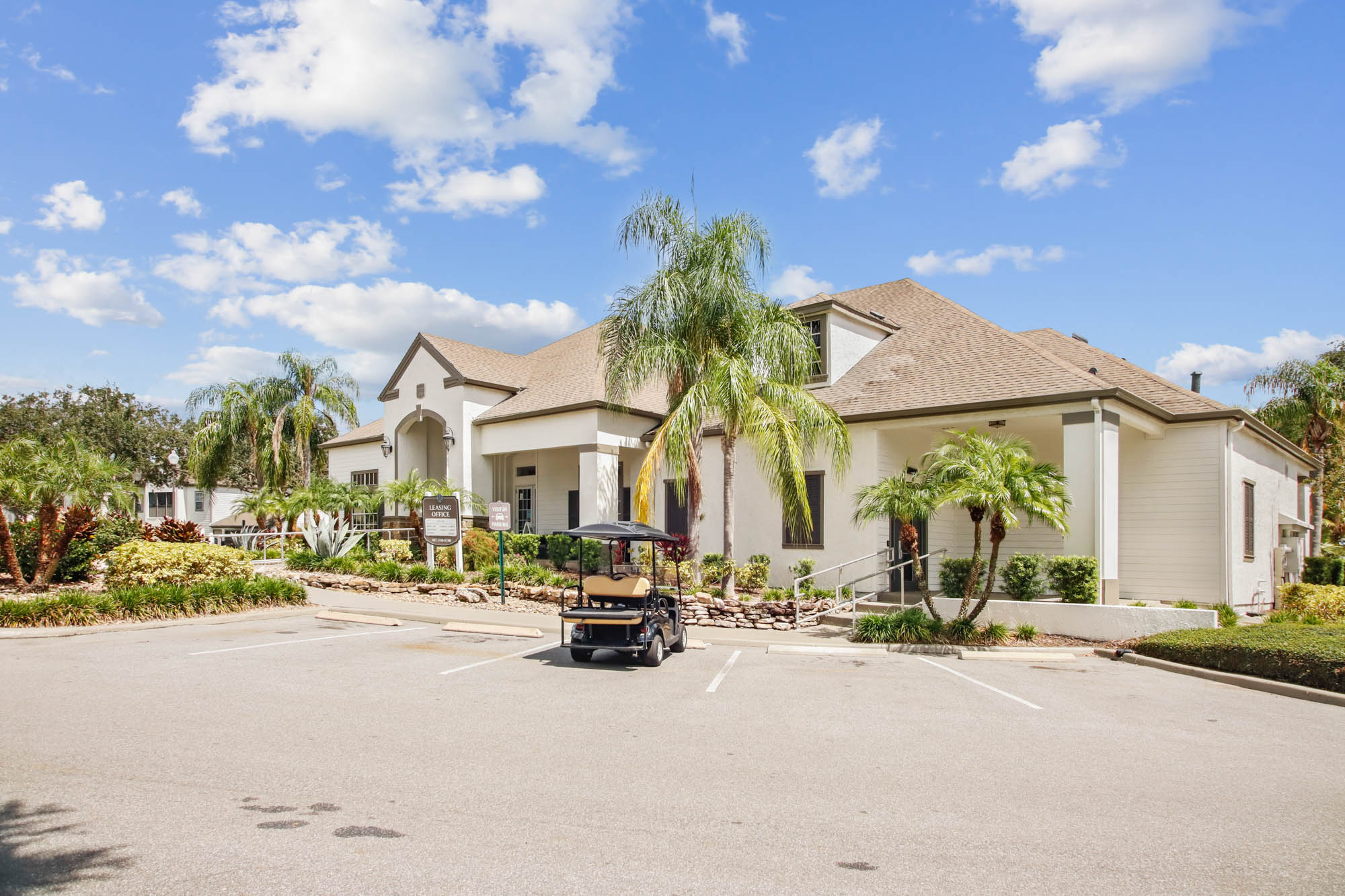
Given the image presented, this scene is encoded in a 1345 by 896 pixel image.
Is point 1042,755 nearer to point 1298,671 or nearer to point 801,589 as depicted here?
point 1298,671

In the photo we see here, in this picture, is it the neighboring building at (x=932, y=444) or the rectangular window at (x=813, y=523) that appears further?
the rectangular window at (x=813, y=523)

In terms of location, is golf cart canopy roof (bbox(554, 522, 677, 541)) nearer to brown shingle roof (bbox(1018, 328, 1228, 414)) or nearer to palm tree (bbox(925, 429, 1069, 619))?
palm tree (bbox(925, 429, 1069, 619))

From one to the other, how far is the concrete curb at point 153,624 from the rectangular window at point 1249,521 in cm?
2109

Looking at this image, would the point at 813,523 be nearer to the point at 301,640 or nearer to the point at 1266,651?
the point at 1266,651

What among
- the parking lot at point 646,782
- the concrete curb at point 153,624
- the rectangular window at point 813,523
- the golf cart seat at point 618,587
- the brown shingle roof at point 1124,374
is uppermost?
the brown shingle roof at point 1124,374

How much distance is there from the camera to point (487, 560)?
74.1ft

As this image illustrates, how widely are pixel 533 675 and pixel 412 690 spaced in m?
1.72

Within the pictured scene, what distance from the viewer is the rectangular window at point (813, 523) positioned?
64.3 feet

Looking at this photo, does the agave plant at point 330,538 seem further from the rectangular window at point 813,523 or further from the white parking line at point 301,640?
the rectangular window at point 813,523

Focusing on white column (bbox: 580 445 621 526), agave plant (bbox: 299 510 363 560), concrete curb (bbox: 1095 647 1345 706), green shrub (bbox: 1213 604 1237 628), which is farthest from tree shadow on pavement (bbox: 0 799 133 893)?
agave plant (bbox: 299 510 363 560)

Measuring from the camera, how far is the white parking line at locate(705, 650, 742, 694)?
10.2m

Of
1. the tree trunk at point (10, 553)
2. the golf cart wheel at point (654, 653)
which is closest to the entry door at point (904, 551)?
the golf cart wheel at point (654, 653)

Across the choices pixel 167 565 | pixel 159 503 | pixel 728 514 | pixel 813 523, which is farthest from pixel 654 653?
pixel 159 503

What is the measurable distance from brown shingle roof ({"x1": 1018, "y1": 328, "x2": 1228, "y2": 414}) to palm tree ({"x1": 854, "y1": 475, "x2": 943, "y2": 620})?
23.9 ft
